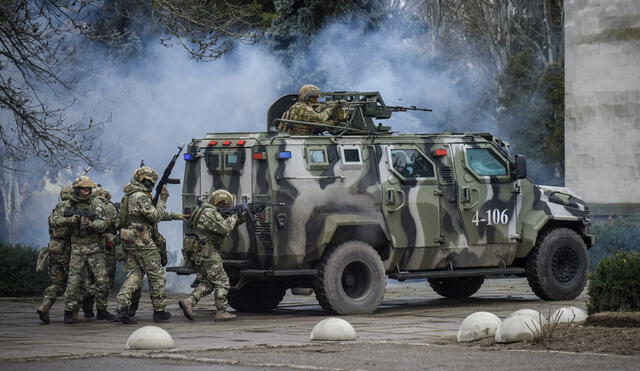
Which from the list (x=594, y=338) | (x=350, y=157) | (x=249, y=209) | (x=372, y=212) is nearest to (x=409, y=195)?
(x=372, y=212)

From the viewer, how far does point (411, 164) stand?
1661cm

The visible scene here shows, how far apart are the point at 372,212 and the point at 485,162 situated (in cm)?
198

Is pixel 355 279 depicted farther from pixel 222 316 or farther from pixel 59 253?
pixel 59 253

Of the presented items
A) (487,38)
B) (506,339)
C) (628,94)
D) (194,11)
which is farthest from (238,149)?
(487,38)

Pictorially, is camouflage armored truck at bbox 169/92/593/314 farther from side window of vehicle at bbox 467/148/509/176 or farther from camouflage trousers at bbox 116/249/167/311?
camouflage trousers at bbox 116/249/167/311

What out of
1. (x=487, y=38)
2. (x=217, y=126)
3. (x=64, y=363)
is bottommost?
(x=64, y=363)

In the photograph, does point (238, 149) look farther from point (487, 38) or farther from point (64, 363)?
point (487, 38)

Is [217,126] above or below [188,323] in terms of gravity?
above

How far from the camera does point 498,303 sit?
57.7 ft

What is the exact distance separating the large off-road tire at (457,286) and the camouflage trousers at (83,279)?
4845 mm

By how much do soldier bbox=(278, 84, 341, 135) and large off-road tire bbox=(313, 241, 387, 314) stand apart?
1.83 meters

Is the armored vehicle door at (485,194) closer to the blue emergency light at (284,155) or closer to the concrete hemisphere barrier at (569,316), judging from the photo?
the blue emergency light at (284,155)

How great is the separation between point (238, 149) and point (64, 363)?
5.48 metres

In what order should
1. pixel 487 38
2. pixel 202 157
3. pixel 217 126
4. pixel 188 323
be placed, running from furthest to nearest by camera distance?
pixel 487 38, pixel 217 126, pixel 202 157, pixel 188 323
